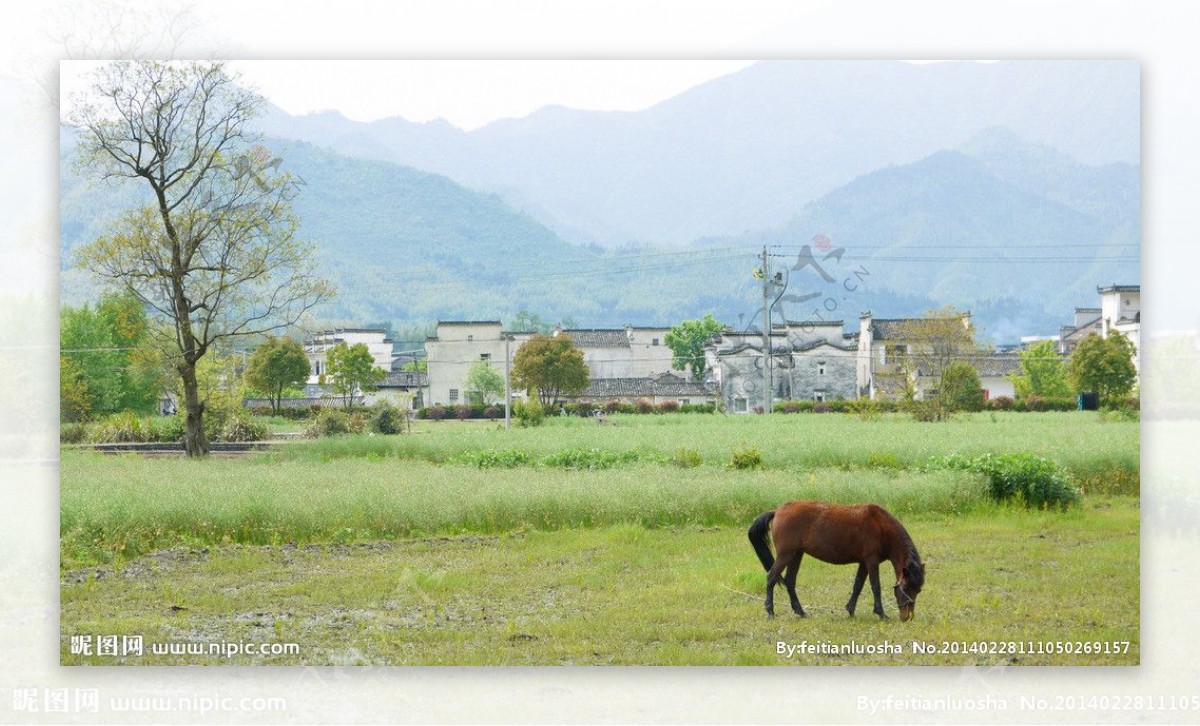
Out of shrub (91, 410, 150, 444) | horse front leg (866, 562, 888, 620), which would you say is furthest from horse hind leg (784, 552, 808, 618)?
shrub (91, 410, 150, 444)

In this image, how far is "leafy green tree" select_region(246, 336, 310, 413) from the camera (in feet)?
25.1

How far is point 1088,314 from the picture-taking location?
23.9ft

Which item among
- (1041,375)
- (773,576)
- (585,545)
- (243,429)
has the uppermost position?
(1041,375)

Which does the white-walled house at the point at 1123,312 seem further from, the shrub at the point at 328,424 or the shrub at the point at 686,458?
the shrub at the point at 328,424

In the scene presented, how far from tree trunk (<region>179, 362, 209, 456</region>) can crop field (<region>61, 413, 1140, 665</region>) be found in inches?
5.6

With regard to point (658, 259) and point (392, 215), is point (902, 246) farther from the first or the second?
point (392, 215)

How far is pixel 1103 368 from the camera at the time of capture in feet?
25.0

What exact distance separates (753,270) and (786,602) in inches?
92.7

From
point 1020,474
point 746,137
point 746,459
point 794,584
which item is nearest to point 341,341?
point 746,459

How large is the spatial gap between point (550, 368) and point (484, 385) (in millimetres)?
522

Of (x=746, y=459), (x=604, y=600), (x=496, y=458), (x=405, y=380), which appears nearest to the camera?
(x=604, y=600)

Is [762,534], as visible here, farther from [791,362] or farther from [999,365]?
[999,365]

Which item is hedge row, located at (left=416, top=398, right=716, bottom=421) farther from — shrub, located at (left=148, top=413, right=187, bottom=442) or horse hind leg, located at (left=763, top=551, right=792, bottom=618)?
horse hind leg, located at (left=763, top=551, right=792, bottom=618)

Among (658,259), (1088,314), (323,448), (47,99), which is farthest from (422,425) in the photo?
(1088,314)
